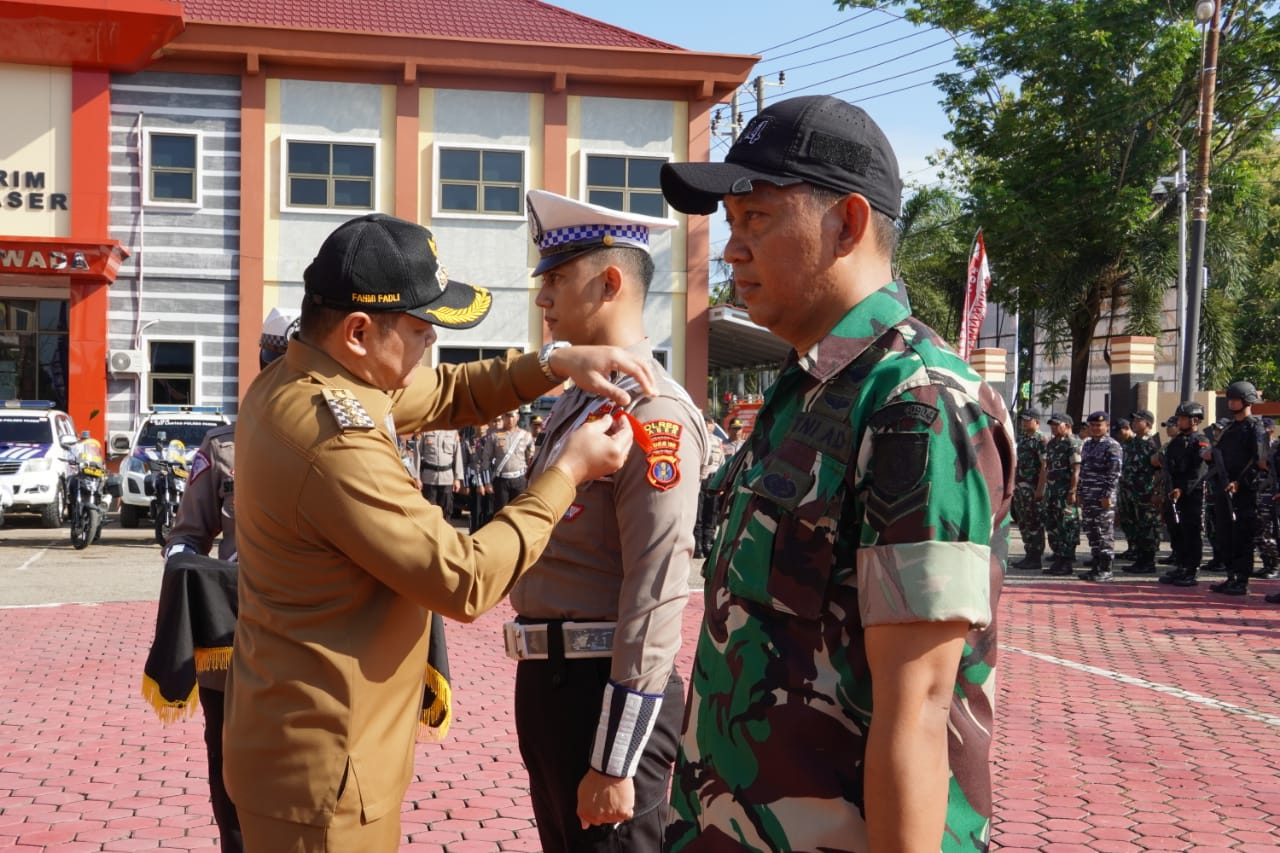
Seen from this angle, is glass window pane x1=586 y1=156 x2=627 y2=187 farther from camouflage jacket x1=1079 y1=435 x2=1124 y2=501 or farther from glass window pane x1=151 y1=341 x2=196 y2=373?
camouflage jacket x1=1079 y1=435 x2=1124 y2=501

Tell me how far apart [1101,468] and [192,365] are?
17273mm

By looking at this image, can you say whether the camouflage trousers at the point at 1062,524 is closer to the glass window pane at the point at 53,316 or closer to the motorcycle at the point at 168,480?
the motorcycle at the point at 168,480

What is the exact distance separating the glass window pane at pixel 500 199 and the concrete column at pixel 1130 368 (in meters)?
11.8

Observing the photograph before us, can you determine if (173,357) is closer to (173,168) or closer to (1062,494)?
(173,168)

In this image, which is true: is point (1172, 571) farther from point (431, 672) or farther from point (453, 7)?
point (453, 7)

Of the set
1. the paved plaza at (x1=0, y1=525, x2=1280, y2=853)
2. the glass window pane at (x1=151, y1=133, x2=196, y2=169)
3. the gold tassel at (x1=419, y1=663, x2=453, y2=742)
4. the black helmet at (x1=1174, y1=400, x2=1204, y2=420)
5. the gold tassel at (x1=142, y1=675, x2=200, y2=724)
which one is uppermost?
the glass window pane at (x1=151, y1=133, x2=196, y2=169)

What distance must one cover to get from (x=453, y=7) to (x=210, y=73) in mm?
5568

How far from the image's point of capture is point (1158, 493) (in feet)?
50.0

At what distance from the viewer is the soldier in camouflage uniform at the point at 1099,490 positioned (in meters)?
14.5

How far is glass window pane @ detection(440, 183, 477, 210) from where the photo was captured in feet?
83.6

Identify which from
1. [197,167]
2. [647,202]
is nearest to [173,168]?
[197,167]

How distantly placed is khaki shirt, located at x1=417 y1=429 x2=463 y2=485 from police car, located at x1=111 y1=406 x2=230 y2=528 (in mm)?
3023

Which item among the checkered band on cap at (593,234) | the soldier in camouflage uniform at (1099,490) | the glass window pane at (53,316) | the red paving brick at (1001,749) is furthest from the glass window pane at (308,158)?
the checkered band on cap at (593,234)

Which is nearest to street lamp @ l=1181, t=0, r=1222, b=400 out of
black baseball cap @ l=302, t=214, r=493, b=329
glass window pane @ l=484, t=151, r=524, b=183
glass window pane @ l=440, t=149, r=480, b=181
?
glass window pane @ l=484, t=151, r=524, b=183
